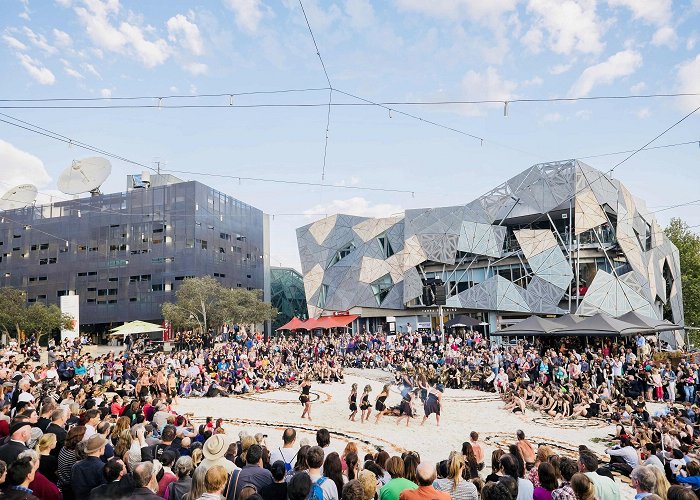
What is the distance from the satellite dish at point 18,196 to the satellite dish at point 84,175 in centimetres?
599

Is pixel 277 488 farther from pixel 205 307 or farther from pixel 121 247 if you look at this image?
pixel 121 247

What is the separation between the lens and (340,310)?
43.7 meters

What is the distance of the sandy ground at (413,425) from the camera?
40.9 ft

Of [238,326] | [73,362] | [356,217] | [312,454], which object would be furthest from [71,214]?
[312,454]

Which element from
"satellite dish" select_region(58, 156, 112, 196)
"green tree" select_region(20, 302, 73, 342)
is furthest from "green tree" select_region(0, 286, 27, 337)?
"satellite dish" select_region(58, 156, 112, 196)

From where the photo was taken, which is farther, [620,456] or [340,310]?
[340,310]

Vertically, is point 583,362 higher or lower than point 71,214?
lower

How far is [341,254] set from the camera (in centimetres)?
4612

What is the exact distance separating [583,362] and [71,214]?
177 feet

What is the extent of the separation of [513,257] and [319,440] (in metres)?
34.3

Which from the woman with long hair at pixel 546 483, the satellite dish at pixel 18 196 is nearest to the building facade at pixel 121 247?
the satellite dish at pixel 18 196

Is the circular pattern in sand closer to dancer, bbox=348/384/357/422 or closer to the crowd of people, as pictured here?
the crowd of people

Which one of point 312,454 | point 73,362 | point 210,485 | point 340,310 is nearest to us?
point 210,485

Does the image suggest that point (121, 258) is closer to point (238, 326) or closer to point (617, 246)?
point (238, 326)
